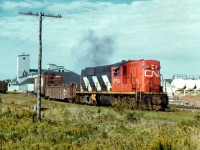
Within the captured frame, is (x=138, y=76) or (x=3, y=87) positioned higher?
(x=138, y=76)

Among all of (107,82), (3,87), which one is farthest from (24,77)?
(107,82)

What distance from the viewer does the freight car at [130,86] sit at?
28969 mm

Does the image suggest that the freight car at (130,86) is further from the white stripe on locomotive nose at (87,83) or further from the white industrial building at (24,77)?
the white industrial building at (24,77)

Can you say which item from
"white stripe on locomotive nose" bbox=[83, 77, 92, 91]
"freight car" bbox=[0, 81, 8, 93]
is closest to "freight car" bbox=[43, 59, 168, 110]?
"white stripe on locomotive nose" bbox=[83, 77, 92, 91]

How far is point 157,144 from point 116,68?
1977 cm

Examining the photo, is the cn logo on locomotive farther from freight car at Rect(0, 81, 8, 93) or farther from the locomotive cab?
freight car at Rect(0, 81, 8, 93)

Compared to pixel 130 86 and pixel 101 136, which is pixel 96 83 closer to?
pixel 130 86

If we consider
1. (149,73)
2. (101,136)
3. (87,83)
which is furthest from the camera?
(87,83)

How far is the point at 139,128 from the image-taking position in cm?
1700

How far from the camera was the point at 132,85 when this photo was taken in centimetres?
3014

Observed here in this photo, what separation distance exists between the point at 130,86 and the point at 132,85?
0.17 m

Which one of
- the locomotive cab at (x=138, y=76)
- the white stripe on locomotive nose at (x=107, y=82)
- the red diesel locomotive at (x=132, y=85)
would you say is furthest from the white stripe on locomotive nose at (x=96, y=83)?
the locomotive cab at (x=138, y=76)

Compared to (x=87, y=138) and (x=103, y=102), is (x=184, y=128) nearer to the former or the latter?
(x=87, y=138)

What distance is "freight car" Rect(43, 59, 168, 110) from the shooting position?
28969 millimetres
